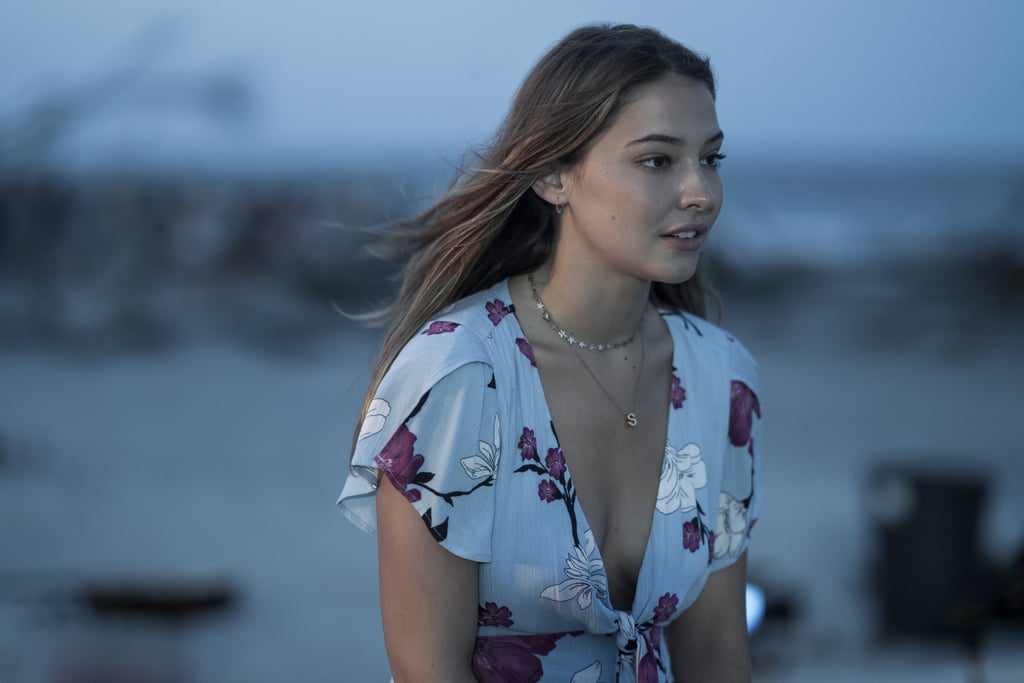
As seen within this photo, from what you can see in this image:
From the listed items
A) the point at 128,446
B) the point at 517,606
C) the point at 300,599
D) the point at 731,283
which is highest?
the point at 731,283

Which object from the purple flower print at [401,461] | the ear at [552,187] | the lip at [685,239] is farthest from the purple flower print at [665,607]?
the ear at [552,187]

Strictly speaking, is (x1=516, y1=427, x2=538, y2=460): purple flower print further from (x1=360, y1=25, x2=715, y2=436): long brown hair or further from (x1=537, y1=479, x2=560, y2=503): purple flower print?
(x1=360, y1=25, x2=715, y2=436): long brown hair

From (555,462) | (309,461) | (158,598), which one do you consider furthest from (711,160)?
(309,461)

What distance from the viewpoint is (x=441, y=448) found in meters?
1.98

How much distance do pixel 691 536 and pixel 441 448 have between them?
A: 0.54 metres

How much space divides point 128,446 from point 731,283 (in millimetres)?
9373

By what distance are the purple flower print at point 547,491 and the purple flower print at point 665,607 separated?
11.4 inches

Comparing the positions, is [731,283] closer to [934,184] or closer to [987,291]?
[987,291]

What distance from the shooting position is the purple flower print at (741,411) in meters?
2.38

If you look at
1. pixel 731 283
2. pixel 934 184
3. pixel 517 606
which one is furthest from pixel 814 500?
pixel 934 184

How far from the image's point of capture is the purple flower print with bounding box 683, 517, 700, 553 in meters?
2.20

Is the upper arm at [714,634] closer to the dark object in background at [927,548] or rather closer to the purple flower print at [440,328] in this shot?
the purple flower print at [440,328]

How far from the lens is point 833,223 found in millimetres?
20109

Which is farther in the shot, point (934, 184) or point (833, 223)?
point (934, 184)
